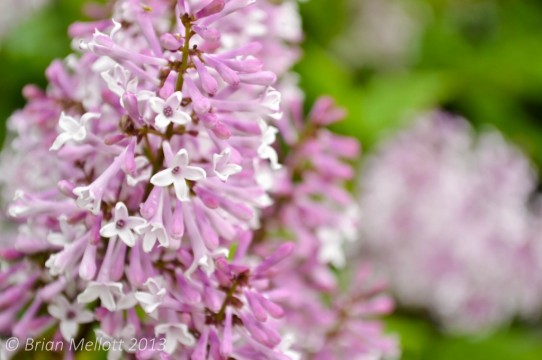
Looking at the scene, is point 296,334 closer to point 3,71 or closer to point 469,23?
point 3,71

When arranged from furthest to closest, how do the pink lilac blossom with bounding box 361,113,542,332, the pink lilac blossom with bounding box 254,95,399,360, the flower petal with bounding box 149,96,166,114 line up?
the pink lilac blossom with bounding box 361,113,542,332
the pink lilac blossom with bounding box 254,95,399,360
the flower petal with bounding box 149,96,166,114

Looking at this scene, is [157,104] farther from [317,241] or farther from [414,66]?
[414,66]

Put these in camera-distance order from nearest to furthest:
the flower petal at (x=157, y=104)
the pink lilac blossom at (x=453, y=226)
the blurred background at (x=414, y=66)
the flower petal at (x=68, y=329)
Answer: the flower petal at (x=157, y=104) < the flower petal at (x=68, y=329) < the blurred background at (x=414, y=66) < the pink lilac blossom at (x=453, y=226)

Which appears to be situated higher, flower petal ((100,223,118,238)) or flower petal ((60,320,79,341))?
flower petal ((100,223,118,238))

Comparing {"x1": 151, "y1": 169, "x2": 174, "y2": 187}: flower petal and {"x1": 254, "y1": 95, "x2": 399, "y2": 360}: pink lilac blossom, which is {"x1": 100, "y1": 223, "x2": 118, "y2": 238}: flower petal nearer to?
{"x1": 151, "y1": 169, "x2": 174, "y2": 187}: flower petal

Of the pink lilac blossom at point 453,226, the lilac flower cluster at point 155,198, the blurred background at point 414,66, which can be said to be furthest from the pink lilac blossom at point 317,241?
the pink lilac blossom at point 453,226

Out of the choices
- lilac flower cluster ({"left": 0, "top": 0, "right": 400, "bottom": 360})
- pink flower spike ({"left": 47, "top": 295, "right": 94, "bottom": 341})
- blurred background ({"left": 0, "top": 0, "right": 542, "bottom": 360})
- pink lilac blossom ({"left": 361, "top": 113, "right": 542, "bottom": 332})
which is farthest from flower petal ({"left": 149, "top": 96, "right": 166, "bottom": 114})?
pink lilac blossom ({"left": 361, "top": 113, "right": 542, "bottom": 332})

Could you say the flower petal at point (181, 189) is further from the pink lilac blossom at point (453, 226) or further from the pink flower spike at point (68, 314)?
the pink lilac blossom at point (453, 226)
